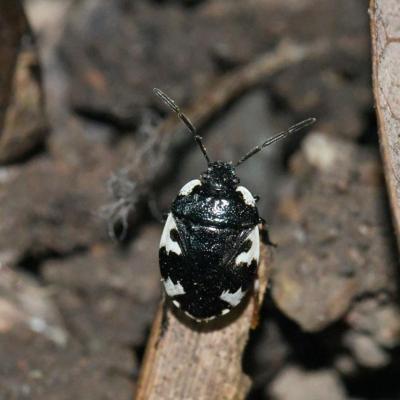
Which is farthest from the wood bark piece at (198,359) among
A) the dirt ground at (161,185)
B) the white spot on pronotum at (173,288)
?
the dirt ground at (161,185)

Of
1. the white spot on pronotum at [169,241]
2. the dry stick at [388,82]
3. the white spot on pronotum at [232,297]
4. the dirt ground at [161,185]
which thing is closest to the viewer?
the dry stick at [388,82]

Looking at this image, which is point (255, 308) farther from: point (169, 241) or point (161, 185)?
point (161, 185)

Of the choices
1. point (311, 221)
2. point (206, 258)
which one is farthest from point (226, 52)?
point (206, 258)

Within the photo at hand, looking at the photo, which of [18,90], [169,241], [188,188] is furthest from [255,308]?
[18,90]

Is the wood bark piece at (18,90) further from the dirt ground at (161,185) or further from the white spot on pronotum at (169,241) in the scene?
the white spot on pronotum at (169,241)

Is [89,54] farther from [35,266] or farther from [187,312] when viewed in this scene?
[187,312]

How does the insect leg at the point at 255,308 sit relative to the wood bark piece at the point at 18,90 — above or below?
below

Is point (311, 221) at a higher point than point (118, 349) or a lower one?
higher

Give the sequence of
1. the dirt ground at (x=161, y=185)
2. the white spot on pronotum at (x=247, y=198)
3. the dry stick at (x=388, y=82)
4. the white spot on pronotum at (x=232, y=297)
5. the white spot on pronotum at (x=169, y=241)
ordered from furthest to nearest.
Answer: the dirt ground at (x=161, y=185)
the white spot on pronotum at (x=247, y=198)
the white spot on pronotum at (x=169, y=241)
the white spot on pronotum at (x=232, y=297)
the dry stick at (x=388, y=82)

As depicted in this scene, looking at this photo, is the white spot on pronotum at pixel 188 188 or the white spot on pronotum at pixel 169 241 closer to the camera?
the white spot on pronotum at pixel 169 241
